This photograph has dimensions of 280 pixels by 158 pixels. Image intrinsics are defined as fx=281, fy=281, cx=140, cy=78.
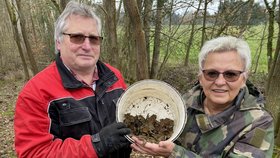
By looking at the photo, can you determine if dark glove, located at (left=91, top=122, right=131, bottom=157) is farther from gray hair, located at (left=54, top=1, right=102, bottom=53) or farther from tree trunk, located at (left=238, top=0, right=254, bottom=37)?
tree trunk, located at (left=238, top=0, right=254, bottom=37)

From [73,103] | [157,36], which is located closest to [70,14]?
[73,103]

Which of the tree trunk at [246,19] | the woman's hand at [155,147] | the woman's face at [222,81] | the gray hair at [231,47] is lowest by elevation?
the woman's hand at [155,147]

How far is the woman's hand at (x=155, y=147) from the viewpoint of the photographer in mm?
1810

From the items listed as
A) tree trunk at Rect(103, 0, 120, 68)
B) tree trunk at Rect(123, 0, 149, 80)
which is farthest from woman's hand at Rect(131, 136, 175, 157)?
tree trunk at Rect(103, 0, 120, 68)

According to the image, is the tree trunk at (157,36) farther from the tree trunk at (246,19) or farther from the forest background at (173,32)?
the tree trunk at (246,19)

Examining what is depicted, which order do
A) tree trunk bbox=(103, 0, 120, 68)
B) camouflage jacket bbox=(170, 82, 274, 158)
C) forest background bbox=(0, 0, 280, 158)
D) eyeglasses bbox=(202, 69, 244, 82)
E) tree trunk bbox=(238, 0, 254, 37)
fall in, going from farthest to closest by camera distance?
tree trunk bbox=(238, 0, 254, 37) < forest background bbox=(0, 0, 280, 158) < tree trunk bbox=(103, 0, 120, 68) < eyeglasses bbox=(202, 69, 244, 82) < camouflage jacket bbox=(170, 82, 274, 158)

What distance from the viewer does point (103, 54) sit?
1109 centimetres

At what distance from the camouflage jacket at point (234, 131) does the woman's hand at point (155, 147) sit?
0.17 feet

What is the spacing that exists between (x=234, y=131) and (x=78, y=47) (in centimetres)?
130

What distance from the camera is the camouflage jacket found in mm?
1800

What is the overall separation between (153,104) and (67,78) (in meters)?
0.71

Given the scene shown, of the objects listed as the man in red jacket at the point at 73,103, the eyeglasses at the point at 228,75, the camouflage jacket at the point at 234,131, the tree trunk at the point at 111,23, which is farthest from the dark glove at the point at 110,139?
the tree trunk at the point at 111,23

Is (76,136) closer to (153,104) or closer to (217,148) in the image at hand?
(153,104)

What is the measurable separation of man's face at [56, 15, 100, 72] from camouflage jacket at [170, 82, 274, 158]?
3.01 feet
